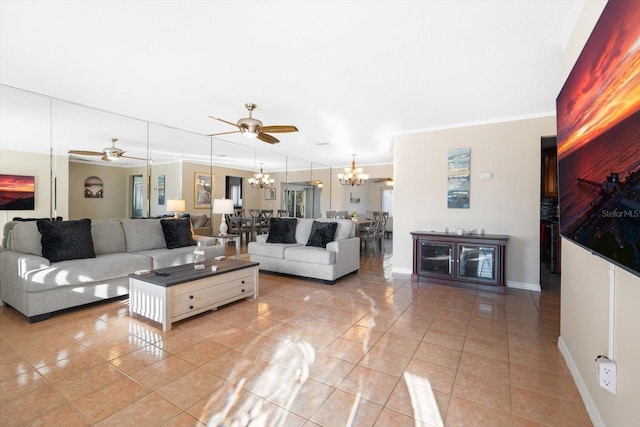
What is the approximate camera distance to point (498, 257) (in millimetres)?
4020

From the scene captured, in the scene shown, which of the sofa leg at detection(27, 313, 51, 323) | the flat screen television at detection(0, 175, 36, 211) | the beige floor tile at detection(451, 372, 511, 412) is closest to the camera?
the beige floor tile at detection(451, 372, 511, 412)

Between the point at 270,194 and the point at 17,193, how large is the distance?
16.0 feet

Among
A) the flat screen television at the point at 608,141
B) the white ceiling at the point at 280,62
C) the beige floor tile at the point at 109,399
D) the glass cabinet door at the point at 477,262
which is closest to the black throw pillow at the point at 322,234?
the white ceiling at the point at 280,62

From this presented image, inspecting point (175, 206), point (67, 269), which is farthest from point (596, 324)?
point (175, 206)

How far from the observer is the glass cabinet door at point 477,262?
161 inches

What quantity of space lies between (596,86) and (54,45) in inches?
150

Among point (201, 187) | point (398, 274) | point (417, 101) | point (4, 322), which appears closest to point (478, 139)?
point (417, 101)

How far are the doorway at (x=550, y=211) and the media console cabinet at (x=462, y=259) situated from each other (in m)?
1.64

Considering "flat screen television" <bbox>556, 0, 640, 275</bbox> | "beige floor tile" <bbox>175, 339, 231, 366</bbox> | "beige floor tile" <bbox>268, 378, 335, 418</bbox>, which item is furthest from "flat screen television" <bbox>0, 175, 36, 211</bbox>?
"flat screen television" <bbox>556, 0, 640, 275</bbox>

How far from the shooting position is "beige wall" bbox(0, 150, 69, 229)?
3930 mm

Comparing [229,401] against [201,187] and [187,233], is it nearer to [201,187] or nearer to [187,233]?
[187,233]

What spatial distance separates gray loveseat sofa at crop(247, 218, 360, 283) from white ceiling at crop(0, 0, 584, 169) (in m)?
1.85

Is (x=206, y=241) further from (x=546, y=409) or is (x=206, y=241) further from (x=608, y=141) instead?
(x=608, y=141)

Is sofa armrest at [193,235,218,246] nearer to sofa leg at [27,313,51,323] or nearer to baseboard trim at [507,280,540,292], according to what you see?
sofa leg at [27,313,51,323]
